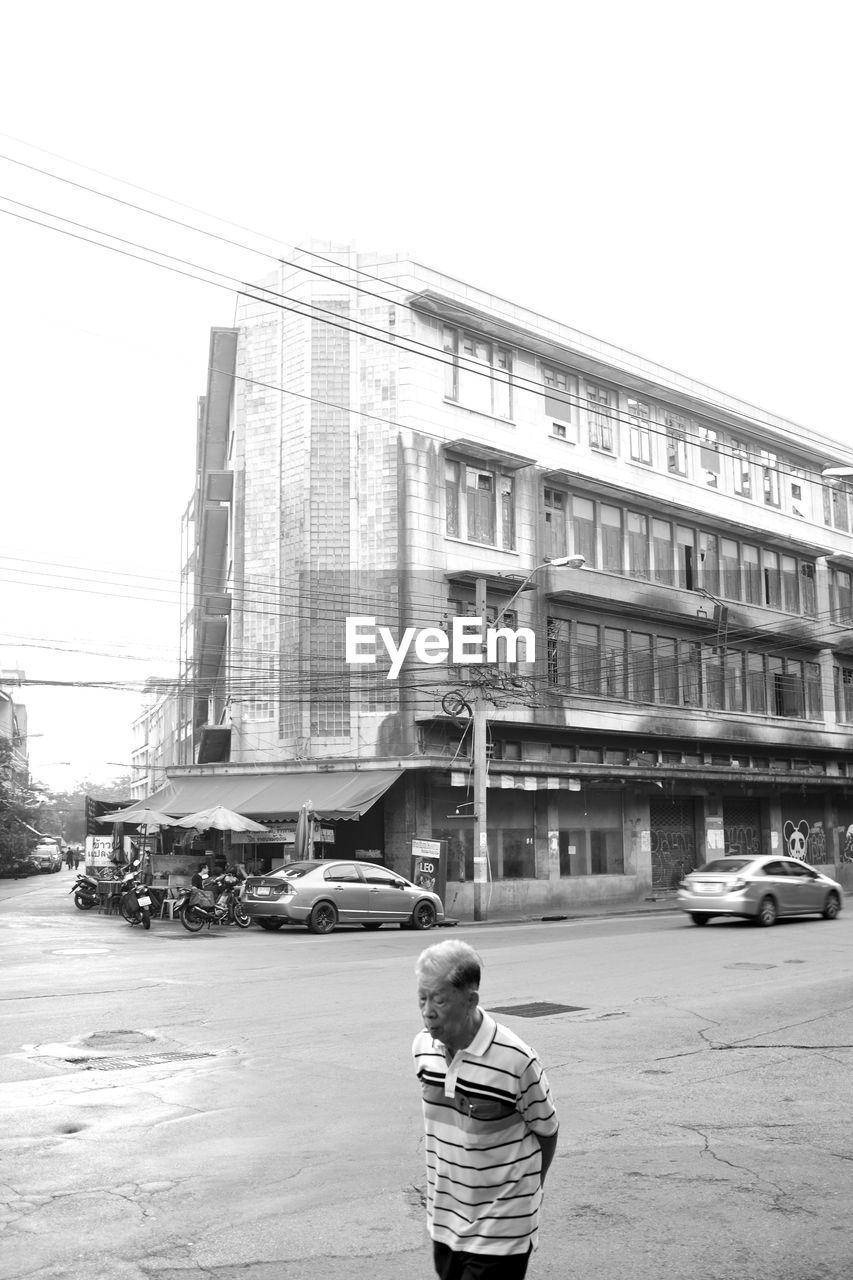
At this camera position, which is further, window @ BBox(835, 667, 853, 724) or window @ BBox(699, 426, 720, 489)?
window @ BBox(835, 667, 853, 724)

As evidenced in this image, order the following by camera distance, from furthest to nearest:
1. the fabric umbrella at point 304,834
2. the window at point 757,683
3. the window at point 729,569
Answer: the window at point 757,683, the window at point 729,569, the fabric umbrella at point 304,834

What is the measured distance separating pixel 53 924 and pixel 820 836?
3012 cm

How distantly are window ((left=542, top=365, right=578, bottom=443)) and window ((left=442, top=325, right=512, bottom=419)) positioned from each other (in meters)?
1.79

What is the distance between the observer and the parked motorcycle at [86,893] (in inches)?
1299

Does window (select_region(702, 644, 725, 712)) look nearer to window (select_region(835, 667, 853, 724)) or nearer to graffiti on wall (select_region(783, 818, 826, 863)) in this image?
graffiti on wall (select_region(783, 818, 826, 863))

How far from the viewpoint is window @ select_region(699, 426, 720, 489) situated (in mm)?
44188

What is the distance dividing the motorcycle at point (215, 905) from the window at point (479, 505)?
1184cm

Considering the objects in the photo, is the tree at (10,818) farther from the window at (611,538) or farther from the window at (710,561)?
the window at (710,561)

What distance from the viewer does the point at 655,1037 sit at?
38.7 ft

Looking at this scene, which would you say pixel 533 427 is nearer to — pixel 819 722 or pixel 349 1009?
pixel 819 722

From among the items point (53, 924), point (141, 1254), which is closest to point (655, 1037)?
point (141, 1254)

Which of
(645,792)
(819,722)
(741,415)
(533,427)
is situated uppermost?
(741,415)

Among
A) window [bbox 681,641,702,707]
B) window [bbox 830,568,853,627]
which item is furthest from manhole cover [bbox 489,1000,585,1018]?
window [bbox 830,568,853,627]

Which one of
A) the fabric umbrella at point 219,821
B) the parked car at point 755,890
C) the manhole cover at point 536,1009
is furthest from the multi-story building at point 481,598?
the manhole cover at point 536,1009
